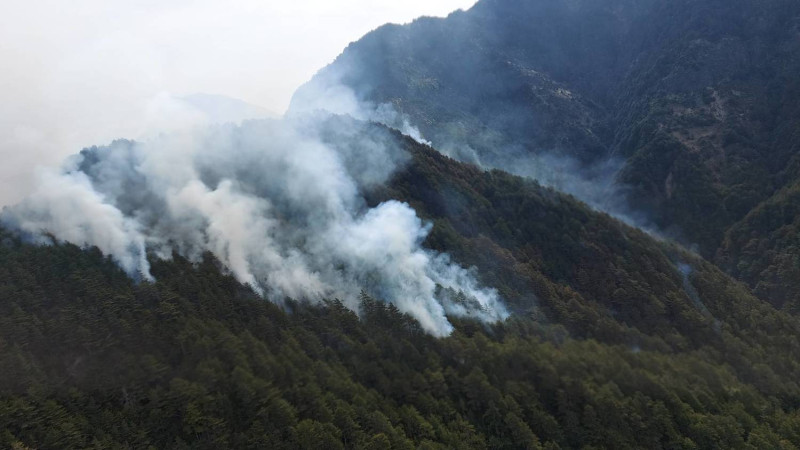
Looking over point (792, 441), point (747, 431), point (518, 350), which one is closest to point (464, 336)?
point (518, 350)

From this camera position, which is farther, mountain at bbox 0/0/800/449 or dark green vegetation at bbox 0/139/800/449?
mountain at bbox 0/0/800/449

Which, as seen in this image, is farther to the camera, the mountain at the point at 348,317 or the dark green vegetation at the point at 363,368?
the mountain at the point at 348,317

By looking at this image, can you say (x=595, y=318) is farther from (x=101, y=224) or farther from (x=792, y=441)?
(x=101, y=224)

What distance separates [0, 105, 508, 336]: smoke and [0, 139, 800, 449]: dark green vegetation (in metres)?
→ 4.63

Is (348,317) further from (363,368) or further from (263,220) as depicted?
(263,220)

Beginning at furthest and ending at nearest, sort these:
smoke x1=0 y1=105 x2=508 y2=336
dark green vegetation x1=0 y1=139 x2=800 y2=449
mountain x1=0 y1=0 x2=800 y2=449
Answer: smoke x1=0 y1=105 x2=508 y2=336
mountain x1=0 y1=0 x2=800 y2=449
dark green vegetation x1=0 y1=139 x2=800 y2=449

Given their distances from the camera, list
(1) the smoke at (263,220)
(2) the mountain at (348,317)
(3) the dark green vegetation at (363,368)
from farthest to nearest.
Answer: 1. (1) the smoke at (263,220)
2. (2) the mountain at (348,317)
3. (3) the dark green vegetation at (363,368)

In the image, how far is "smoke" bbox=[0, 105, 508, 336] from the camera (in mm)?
99312

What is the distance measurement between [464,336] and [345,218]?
129 ft

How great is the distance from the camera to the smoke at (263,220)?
326ft

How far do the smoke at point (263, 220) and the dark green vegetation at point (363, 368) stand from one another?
15.2ft

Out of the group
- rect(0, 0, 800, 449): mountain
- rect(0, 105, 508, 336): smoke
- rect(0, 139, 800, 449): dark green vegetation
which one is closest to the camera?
rect(0, 139, 800, 449): dark green vegetation

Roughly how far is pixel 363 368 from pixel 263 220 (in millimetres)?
41270

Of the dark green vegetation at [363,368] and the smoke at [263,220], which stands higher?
the smoke at [263,220]
